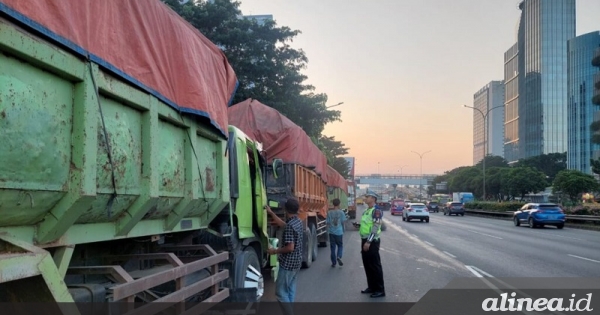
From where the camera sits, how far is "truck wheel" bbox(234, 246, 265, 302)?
236 inches

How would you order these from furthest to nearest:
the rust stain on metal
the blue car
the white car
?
the white car
the blue car
the rust stain on metal

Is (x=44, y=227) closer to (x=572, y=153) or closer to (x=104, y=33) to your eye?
(x=104, y=33)

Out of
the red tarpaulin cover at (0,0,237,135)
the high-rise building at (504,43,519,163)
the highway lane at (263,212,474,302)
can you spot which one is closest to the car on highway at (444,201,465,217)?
the highway lane at (263,212,474,302)

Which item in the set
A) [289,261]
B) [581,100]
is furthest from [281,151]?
[581,100]

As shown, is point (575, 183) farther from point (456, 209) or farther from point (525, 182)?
point (525, 182)

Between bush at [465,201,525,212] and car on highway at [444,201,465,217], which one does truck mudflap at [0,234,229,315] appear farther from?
car on highway at [444,201,465,217]

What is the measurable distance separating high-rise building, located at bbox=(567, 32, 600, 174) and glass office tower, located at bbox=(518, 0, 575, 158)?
18.1 m

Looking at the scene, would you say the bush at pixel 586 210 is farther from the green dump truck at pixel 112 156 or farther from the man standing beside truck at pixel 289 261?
the green dump truck at pixel 112 156

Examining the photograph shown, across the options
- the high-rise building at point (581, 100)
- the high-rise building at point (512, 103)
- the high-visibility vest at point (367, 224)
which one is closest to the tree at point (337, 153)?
the high-visibility vest at point (367, 224)

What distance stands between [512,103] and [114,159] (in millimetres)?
149406

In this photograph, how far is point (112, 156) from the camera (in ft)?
11.4

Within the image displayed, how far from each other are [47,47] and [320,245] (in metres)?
15.6

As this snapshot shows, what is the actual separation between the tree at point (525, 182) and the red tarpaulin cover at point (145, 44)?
193 ft

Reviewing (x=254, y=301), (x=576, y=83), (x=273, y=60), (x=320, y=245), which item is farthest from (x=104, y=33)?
(x=576, y=83)
